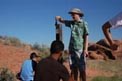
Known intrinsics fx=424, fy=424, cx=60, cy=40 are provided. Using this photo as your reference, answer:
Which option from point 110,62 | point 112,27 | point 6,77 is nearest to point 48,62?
point 112,27

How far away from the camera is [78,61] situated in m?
9.84

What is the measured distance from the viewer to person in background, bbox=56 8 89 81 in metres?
9.80

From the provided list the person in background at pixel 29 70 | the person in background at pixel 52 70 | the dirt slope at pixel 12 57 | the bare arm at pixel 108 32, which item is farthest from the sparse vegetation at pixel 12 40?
the bare arm at pixel 108 32

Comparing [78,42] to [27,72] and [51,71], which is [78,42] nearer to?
[27,72]

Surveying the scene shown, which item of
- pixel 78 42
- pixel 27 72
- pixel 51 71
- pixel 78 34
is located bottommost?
pixel 27 72

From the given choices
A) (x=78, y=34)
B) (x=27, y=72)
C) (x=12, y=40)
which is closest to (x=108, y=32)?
(x=78, y=34)

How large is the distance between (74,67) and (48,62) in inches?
121

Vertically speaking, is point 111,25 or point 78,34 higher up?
point 78,34

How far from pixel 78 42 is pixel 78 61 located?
0.46 m

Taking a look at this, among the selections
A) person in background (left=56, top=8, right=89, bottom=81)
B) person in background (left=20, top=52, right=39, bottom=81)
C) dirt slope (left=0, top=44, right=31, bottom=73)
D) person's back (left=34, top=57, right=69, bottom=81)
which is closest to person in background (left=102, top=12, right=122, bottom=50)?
person's back (left=34, top=57, right=69, bottom=81)

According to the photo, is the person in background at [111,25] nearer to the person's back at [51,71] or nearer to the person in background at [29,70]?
the person's back at [51,71]

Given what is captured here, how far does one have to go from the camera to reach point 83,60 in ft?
32.2

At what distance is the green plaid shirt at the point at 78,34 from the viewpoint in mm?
9945

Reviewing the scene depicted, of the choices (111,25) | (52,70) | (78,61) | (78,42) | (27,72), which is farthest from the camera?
(27,72)
